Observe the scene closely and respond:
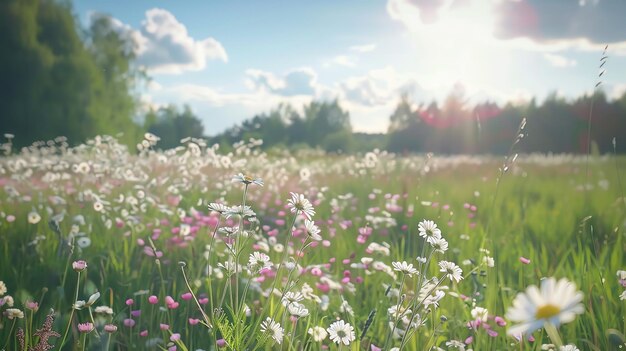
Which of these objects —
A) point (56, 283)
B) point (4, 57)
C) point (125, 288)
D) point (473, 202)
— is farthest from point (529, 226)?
point (4, 57)

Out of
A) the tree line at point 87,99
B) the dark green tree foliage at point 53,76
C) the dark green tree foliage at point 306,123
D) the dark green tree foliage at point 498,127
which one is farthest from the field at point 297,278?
the dark green tree foliage at point 306,123

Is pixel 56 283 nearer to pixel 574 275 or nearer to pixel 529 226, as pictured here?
pixel 574 275

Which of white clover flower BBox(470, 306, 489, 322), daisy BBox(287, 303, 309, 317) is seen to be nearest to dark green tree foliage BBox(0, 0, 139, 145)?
daisy BBox(287, 303, 309, 317)

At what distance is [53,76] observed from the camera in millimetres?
16047

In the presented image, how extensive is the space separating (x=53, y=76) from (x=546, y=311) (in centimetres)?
1794

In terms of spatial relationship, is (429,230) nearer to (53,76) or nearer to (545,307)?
(545,307)

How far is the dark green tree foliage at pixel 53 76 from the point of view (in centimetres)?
1487

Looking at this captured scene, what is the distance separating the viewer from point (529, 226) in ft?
14.3

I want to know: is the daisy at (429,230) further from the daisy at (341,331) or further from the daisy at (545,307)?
the daisy at (545,307)

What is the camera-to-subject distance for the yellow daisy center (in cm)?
75

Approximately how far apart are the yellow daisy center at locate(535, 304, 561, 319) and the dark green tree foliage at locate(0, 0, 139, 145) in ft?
49.9

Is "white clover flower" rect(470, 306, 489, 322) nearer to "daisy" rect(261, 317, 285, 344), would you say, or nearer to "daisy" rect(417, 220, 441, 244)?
"daisy" rect(417, 220, 441, 244)

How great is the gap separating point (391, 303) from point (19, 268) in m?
2.25

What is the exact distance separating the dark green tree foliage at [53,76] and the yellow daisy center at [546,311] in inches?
598
